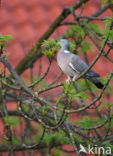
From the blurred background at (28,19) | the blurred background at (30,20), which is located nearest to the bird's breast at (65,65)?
the blurred background at (30,20)

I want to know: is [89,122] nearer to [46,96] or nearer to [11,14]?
[46,96]

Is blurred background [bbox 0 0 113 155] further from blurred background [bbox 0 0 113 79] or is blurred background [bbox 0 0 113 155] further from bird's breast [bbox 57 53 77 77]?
bird's breast [bbox 57 53 77 77]

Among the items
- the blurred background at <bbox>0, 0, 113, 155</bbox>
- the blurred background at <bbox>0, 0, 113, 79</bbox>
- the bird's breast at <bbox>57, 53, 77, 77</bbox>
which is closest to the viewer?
the bird's breast at <bbox>57, 53, 77, 77</bbox>

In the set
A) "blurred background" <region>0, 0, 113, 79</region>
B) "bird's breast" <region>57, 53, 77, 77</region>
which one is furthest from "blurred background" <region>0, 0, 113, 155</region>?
"bird's breast" <region>57, 53, 77, 77</region>

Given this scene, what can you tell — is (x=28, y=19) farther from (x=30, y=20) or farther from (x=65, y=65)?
(x=65, y=65)

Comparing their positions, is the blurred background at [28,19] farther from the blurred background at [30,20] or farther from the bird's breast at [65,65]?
the bird's breast at [65,65]

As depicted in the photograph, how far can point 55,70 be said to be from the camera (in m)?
8.20

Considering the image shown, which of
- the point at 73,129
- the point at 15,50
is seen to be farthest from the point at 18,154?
the point at 73,129

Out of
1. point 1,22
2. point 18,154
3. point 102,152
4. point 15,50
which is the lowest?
point 18,154

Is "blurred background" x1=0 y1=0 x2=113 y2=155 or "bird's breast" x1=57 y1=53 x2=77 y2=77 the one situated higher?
"blurred background" x1=0 y1=0 x2=113 y2=155

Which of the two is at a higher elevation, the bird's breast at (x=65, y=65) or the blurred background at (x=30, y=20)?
the blurred background at (x=30, y=20)

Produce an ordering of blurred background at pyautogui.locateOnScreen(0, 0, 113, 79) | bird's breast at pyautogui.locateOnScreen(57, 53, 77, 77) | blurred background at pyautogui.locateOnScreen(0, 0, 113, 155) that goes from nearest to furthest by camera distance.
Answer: bird's breast at pyautogui.locateOnScreen(57, 53, 77, 77) → blurred background at pyautogui.locateOnScreen(0, 0, 113, 155) → blurred background at pyautogui.locateOnScreen(0, 0, 113, 79)

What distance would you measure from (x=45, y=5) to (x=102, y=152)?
6.39 metres

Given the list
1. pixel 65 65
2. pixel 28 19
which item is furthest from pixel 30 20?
pixel 65 65
